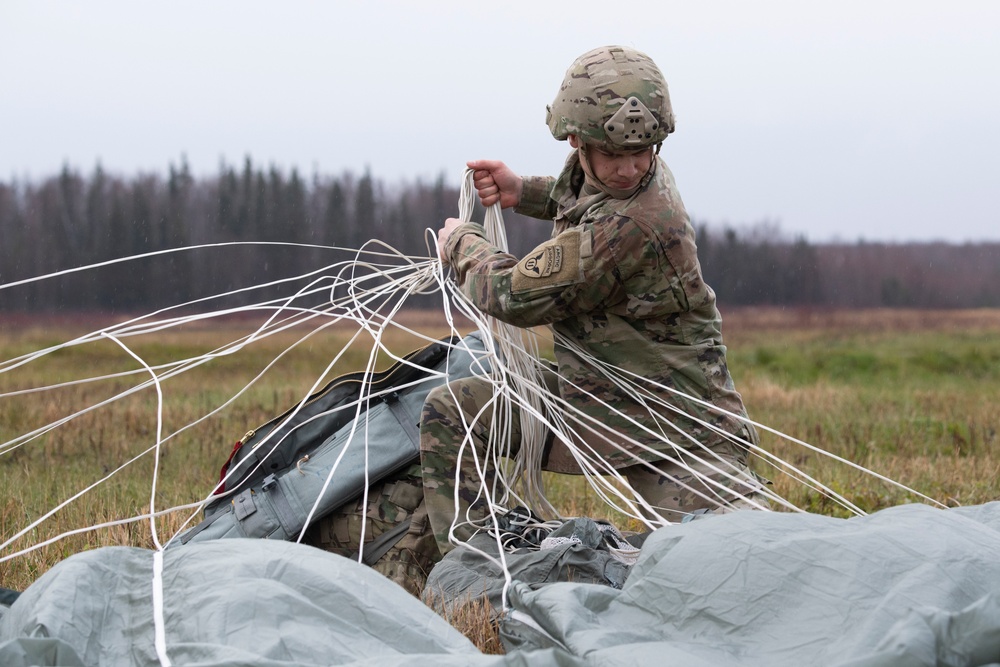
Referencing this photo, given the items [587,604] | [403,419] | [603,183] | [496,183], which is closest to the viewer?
[587,604]

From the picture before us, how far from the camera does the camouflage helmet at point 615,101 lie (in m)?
3.09

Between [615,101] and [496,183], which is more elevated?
[615,101]

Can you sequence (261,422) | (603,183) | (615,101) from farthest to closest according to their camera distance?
(261,422), (603,183), (615,101)

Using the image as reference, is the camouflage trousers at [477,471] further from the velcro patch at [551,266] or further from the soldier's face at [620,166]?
the soldier's face at [620,166]

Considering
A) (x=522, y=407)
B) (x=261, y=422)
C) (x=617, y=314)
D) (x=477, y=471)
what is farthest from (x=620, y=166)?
(x=261, y=422)

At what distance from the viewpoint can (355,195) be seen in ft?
68.7

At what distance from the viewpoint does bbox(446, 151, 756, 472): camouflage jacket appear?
10.4 ft

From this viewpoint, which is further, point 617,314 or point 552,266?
point 617,314

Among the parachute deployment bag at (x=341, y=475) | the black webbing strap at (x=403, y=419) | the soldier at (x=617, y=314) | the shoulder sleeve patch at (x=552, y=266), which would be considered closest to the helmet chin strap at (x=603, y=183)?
the soldier at (x=617, y=314)

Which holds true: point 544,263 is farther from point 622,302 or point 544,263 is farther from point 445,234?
point 445,234

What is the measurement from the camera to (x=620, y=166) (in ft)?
10.5

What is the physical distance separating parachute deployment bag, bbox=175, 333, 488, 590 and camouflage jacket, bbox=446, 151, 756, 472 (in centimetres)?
30

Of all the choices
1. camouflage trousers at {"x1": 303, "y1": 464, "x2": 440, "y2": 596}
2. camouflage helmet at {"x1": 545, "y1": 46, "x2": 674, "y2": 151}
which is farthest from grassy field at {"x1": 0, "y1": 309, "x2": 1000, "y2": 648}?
camouflage helmet at {"x1": 545, "y1": 46, "x2": 674, "y2": 151}

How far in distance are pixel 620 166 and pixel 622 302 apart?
420 mm
